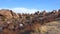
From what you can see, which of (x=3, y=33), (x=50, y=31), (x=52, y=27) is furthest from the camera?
(x=3, y=33)

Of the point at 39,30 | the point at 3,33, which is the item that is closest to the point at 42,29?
the point at 39,30

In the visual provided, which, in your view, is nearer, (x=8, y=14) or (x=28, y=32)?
(x=28, y=32)

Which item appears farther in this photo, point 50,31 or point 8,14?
point 8,14

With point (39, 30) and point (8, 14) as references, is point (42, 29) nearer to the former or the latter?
point (39, 30)

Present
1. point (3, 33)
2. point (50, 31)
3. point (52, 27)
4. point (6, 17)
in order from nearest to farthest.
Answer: point (50, 31), point (52, 27), point (3, 33), point (6, 17)

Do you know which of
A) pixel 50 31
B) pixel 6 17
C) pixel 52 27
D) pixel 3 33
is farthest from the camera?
pixel 6 17

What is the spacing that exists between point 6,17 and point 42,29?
27.8 meters

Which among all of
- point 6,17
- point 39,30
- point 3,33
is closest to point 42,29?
point 39,30

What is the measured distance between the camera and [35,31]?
18141 mm

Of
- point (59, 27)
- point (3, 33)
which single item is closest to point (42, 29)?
point (59, 27)

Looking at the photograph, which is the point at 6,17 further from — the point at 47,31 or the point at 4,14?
the point at 47,31

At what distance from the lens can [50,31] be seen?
59.1 feet

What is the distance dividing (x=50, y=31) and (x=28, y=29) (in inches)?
81.1

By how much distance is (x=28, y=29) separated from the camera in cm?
1883
